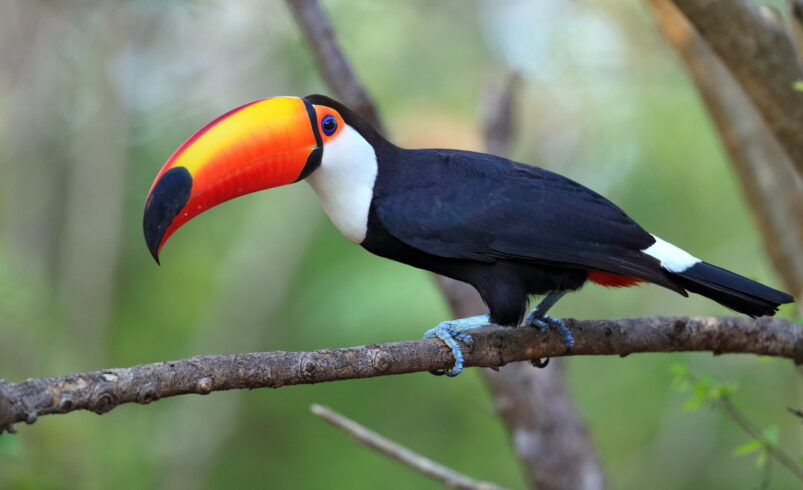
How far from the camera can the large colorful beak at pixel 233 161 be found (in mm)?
2553

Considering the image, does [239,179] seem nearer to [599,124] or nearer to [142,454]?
[142,454]

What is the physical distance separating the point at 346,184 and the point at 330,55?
1.08m

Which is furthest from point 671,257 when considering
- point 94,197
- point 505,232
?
point 94,197

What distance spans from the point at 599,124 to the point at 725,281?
504cm

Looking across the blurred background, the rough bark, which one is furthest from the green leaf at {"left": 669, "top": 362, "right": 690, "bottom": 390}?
the blurred background

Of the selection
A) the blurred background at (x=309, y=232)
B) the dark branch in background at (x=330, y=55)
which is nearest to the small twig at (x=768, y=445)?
the dark branch in background at (x=330, y=55)

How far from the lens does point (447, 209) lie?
2.92m

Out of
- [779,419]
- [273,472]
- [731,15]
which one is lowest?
[273,472]

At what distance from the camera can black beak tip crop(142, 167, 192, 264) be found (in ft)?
8.29

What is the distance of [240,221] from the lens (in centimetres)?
856

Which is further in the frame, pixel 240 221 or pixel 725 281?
pixel 240 221

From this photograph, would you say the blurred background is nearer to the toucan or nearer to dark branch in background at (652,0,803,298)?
dark branch in background at (652,0,803,298)

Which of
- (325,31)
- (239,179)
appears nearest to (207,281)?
(325,31)

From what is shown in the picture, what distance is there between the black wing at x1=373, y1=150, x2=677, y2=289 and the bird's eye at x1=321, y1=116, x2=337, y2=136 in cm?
22
